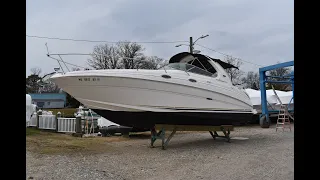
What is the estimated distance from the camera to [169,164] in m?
7.11

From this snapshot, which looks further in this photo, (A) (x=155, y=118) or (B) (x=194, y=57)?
(B) (x=194, y=57)

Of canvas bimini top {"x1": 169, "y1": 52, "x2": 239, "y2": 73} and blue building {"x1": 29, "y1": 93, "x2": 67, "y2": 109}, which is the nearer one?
canvas bimini top {"x1": 169, "y1": 52, "x2": 239, "y2": 73}

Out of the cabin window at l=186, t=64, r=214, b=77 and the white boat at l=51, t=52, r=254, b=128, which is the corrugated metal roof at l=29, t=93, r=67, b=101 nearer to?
the cabin window at l=186, t=64, r=214, b=77

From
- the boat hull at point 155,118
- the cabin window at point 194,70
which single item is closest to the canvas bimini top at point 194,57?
the cabin window at point 194,70

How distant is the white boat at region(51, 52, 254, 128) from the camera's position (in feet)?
27.8

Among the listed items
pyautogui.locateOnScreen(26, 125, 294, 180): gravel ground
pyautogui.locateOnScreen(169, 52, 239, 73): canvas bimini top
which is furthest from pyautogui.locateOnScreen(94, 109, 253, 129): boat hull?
pyautogui.locateOnScreen(169, 52, 239, 73): canvas bimini top

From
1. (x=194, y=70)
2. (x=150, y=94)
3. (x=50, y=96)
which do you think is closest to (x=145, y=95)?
(x=150, y=94)

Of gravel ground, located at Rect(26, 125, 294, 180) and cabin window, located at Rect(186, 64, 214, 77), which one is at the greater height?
cabin window, located at Rect(186, 64, 214, 77)

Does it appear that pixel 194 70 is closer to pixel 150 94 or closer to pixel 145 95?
pixel 150 94

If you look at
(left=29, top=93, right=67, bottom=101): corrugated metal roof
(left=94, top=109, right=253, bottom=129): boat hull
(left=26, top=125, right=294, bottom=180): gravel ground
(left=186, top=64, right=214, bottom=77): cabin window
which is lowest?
(left=26, top=125, right=294, bottom=180): gravel ground

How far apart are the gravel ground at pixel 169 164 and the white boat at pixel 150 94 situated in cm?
104

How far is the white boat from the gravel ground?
3.40 feet

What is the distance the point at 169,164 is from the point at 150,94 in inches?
92.6
